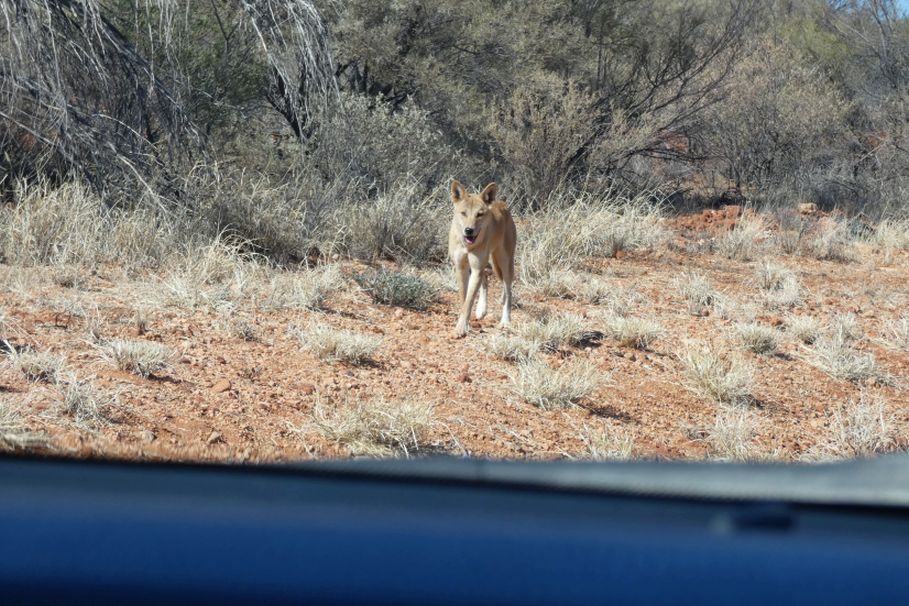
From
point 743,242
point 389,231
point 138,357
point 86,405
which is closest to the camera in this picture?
point 86,405

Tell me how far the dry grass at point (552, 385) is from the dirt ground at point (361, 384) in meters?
0.07

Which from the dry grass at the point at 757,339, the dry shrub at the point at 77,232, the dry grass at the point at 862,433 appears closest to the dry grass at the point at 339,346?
the dry shrub at the point at 77,232

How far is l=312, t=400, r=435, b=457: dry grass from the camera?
6.11m

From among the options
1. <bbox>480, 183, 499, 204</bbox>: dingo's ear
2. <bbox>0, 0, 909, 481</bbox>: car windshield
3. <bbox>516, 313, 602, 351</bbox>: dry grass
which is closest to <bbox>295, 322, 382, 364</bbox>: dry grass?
<bbox>0, 0, 909, 481</bbox>: car windshield

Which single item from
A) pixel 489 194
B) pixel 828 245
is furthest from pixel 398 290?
pixel 828 245

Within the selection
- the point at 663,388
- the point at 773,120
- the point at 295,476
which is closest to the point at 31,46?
the point at 663,388

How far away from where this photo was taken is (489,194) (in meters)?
10.1

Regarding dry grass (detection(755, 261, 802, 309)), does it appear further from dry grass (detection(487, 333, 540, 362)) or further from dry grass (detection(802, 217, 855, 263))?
dry grass (detection(487, 333, 540, 362))

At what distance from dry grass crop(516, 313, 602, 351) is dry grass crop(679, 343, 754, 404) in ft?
2.88

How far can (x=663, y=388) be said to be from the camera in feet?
26.8

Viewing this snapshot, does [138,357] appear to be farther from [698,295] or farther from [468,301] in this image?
[698,295]

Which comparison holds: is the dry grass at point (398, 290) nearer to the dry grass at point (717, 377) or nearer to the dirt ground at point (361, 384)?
the dirt ground at point (361, 384)

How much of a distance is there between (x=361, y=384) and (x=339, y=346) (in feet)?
1.44

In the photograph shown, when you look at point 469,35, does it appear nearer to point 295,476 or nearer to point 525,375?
point 525,375
